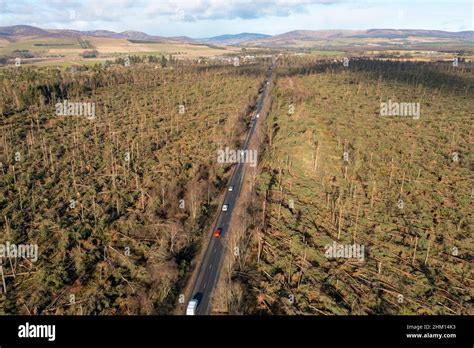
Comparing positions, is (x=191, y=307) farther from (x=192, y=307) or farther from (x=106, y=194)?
(x=106, y=194)

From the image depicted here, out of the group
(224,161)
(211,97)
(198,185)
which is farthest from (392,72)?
(198,185)
